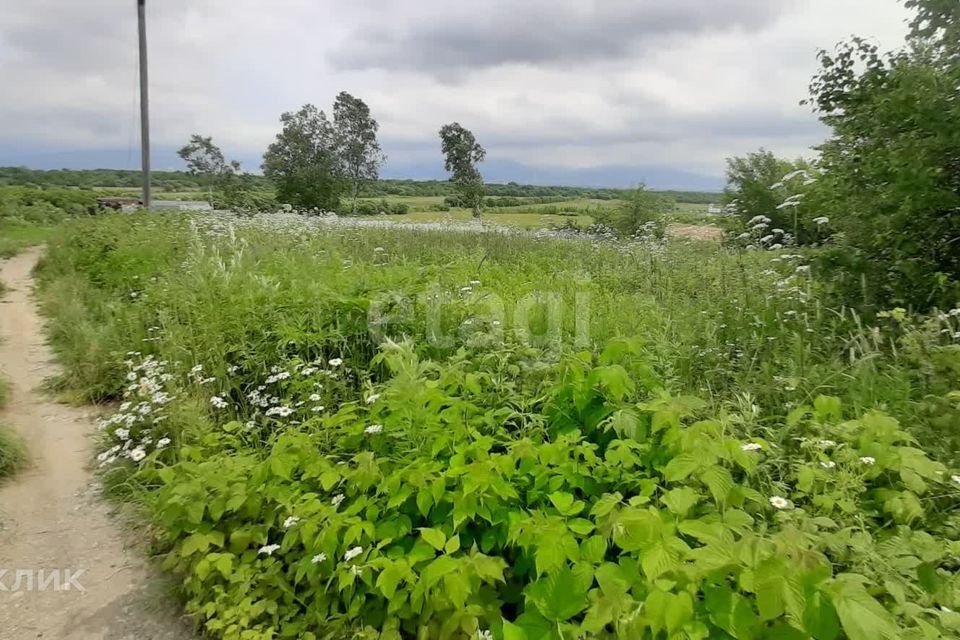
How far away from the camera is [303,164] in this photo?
29656 millimetres

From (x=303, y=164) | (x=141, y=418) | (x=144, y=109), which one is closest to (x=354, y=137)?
(x=303, y=164)

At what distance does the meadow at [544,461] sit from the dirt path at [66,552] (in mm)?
181

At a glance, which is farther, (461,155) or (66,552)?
(461,155)

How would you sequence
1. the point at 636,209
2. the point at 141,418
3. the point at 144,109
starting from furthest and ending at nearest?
1. the point at 636,209
2. the point at 144,109
3. the point at 141,418

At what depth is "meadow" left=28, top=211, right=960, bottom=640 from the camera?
1.66m

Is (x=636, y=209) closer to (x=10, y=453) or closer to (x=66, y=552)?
(x=10, y=453)

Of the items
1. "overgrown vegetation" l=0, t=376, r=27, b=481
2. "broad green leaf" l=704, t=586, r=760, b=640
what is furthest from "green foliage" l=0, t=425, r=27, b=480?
"broad green leaf" l=704, t=586, r=760, b=640

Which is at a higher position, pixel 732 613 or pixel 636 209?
pixel 636 209

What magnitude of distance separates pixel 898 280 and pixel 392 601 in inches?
161

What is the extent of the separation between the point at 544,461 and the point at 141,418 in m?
2.77

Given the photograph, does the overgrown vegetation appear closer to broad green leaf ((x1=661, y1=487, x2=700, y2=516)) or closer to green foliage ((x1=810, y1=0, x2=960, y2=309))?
broad green leaf ((x1=661, y1=487, x2=700, y2=516))

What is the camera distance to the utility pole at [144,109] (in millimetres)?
13789

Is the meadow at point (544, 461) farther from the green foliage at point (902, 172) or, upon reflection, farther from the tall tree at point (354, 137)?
the tall tree at point (354, 137)

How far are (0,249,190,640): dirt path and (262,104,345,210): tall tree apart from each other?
26221 millimetres
